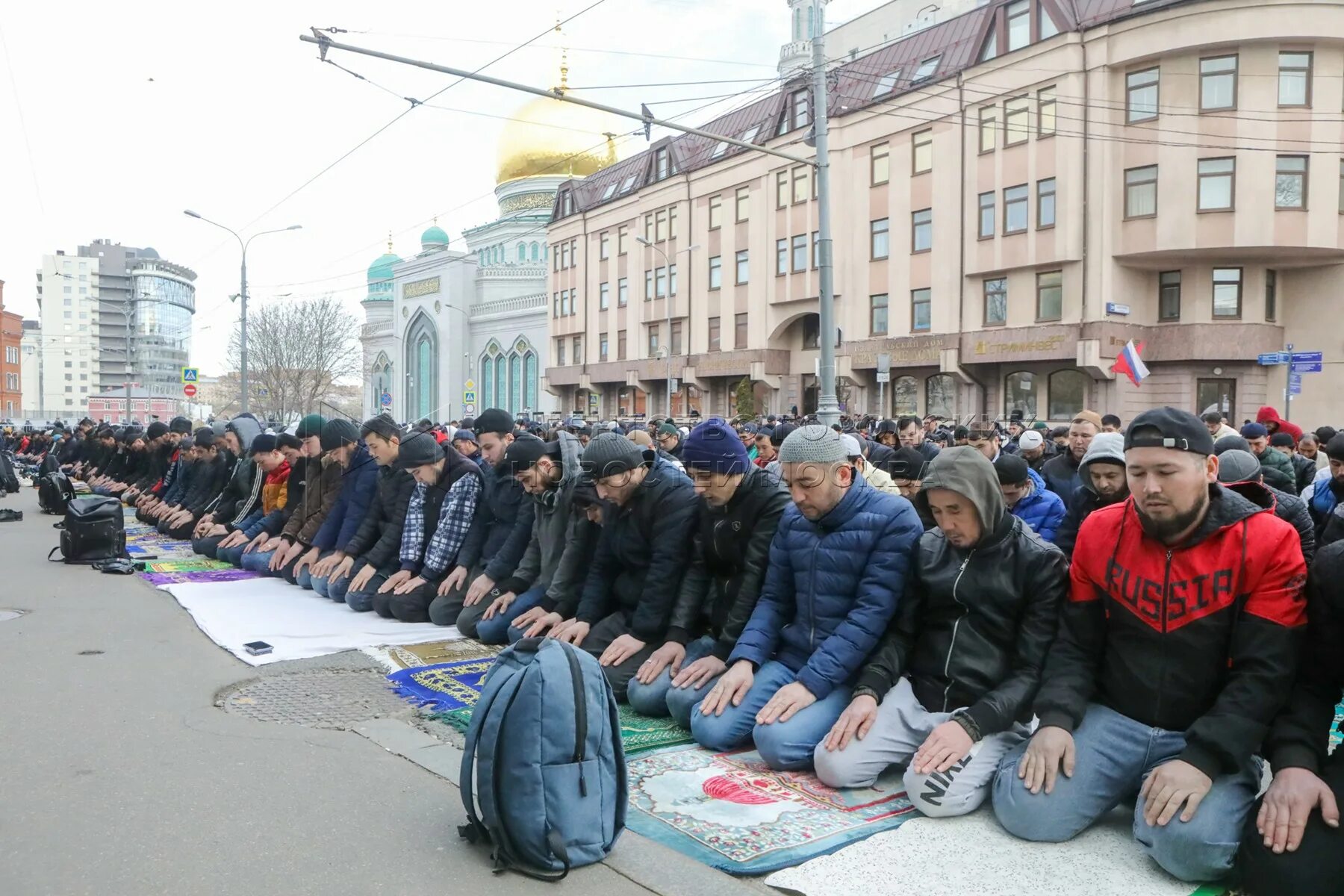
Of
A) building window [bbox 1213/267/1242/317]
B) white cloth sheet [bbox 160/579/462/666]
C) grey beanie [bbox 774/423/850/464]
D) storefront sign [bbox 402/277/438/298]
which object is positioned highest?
storefront sign [bbox 402/277/438/298]

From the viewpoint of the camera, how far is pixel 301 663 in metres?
7.36

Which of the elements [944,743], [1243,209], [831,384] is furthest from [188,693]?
[1243,209]

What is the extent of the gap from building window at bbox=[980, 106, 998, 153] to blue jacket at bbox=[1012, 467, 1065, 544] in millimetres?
26385

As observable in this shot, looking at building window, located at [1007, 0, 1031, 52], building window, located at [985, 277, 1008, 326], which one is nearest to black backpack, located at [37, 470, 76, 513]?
building window, located at [985, 277, 1008, 326]

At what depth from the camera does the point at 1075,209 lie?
29.1 metres

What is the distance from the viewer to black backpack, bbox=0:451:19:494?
23984 millimetres

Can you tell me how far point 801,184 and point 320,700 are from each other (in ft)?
113

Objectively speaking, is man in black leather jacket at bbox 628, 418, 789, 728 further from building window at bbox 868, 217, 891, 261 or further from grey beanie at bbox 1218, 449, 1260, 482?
building window at bbox 868, 217, 891, 261

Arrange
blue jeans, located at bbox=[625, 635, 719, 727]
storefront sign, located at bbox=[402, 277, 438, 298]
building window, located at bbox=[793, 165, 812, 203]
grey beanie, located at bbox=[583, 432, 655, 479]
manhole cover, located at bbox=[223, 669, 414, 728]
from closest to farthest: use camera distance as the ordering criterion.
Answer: blue jeans, located at bbox=[625, 635, 719, 727] < manhole cover, located at bbox=[223, 669, 414, 728] < grey beanie, located at bbox=[583, 432, 655, 479] < building window, located at bbox=[793, 165, 812, 203] < storefront sign, located at bbox=[402, 277, 438, 298]

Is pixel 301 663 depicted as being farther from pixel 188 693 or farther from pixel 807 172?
pixel 807 172

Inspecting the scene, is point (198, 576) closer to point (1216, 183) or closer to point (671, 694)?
point (671, 694)

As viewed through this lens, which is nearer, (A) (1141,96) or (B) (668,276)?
(A) (1141,96)

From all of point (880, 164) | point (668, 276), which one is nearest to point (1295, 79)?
point (880, 164)

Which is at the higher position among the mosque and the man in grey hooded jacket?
the mosque
